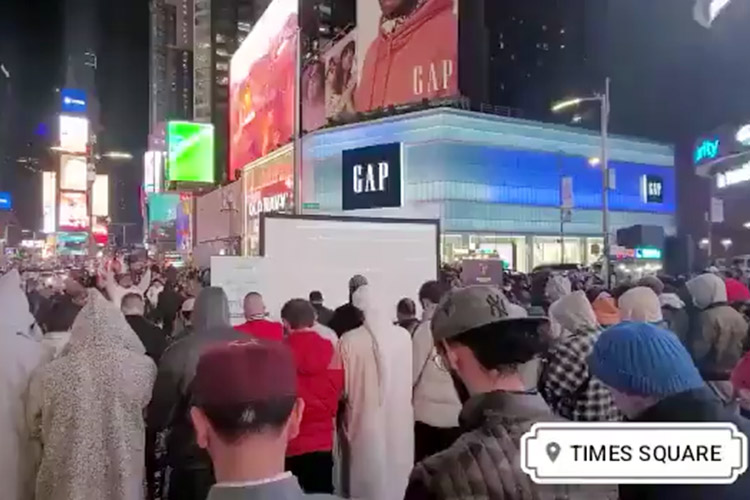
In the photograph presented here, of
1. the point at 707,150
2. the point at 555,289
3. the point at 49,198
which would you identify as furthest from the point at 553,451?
the point at 49,198

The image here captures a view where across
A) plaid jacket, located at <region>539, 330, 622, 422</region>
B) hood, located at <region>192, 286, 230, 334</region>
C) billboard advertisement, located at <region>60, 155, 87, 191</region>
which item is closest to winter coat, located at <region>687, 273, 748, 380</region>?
plaid jacket, located at <region>539, 330, 622, 422</region>

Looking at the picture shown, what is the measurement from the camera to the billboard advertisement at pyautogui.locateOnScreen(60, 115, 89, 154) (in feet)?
144

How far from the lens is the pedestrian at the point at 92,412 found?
392cm

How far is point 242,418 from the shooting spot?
1.64m

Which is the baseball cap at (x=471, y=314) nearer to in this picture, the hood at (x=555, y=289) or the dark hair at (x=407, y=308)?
the dark hair at (x=407, y=308)

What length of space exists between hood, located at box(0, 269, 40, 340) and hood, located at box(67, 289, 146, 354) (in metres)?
0.52

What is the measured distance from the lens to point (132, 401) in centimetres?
404

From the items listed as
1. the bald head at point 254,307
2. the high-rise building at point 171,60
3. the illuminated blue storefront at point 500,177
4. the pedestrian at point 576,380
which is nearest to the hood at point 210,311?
the bald head at point 254,307

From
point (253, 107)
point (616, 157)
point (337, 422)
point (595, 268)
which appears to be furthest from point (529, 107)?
point (337, 422)

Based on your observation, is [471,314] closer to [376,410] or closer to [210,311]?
[210,311]

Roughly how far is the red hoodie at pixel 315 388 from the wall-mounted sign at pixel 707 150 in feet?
12.5

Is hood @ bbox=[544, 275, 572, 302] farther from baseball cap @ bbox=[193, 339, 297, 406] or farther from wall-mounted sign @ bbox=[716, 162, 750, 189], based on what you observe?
baseball cap @ bbox=[193, 339, 297, 406]

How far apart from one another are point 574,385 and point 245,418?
248 centimetres

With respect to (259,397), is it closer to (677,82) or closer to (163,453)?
(163,453)
